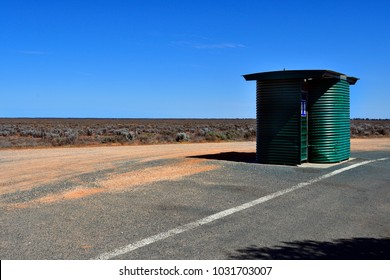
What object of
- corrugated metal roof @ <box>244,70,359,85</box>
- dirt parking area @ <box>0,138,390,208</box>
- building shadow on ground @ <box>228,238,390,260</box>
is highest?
corrugated metal roof @ <box>244,70,359,85</box>

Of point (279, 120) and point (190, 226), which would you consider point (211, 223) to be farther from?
point (279, 120)

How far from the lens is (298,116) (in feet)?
41.1

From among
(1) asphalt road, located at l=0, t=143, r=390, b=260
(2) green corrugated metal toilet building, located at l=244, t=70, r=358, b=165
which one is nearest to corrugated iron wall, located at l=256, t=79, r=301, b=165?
(2) green corrugated metal toilet building, located at l=244, t=70, r=358, b=165

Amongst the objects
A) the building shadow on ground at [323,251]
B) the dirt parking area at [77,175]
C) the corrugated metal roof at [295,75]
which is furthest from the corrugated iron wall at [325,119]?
the building shadow on ground at [323,251]

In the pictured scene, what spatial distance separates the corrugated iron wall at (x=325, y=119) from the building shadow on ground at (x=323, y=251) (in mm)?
7828

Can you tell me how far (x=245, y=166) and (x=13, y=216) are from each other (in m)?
7.24

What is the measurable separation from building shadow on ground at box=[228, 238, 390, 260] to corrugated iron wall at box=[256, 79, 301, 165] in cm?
735

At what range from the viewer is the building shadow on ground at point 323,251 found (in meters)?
4.79

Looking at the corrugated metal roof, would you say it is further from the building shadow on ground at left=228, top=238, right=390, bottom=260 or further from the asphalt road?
the building shadow on ground at left=228, top=238, right=390, bottom=260

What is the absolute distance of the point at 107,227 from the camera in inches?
241

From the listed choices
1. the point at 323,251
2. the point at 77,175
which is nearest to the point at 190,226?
the point at 323,251

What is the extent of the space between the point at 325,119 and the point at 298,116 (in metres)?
1.08

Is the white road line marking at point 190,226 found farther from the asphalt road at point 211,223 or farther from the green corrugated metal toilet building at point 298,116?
the green corrugated metal toilet building at point 298,116

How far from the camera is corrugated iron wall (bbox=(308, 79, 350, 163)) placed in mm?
12977
